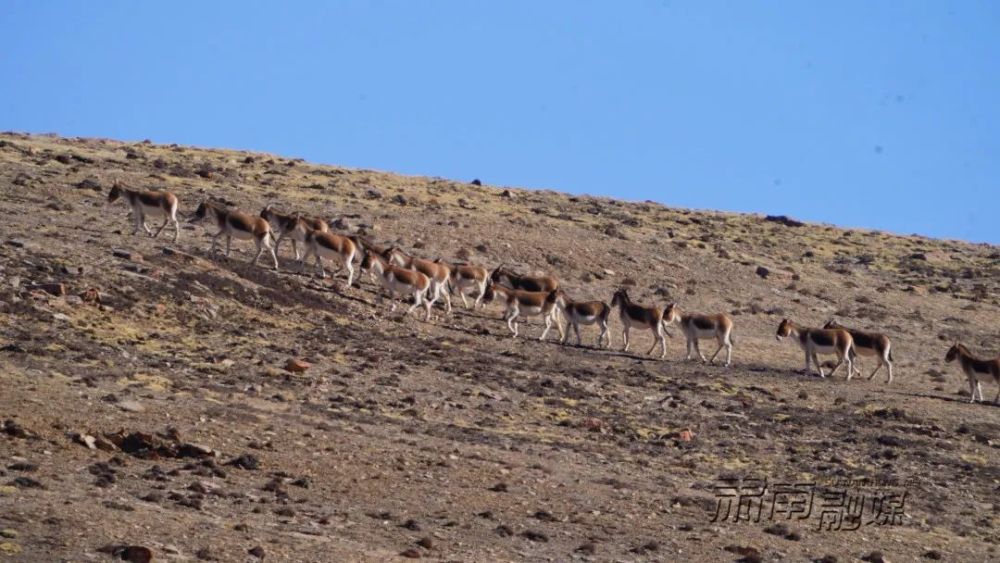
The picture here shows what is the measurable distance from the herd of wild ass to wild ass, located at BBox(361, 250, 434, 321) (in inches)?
0.9

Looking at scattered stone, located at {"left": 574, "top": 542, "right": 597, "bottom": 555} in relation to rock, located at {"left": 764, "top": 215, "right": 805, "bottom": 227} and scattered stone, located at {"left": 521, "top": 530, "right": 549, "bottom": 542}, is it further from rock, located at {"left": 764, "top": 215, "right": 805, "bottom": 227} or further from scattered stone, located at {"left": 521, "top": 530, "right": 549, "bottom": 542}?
rock, located at {"left": 764, "top": 215, "right": 805, "bottom": 227}

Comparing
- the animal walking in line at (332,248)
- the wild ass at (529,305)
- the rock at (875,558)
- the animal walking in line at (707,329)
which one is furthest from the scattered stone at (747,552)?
the animal walking in line at (332,248)

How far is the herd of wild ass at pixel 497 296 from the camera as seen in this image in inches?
1473

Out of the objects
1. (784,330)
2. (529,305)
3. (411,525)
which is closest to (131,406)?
(411,525)

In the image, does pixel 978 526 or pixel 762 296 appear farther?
pixel 762 296

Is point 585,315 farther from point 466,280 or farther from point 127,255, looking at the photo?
point 127,255

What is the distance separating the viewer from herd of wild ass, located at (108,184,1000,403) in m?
37.4

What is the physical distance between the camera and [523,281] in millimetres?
41281

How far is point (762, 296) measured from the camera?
47.4 m

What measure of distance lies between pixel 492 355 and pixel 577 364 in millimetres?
1809

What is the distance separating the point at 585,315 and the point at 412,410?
10372mm

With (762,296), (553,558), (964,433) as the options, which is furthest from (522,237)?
(553,558)

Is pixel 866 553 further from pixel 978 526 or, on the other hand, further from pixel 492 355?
pixel 492 355

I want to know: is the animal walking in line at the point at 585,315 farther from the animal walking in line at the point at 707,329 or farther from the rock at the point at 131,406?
the rock at the point at 131,406
